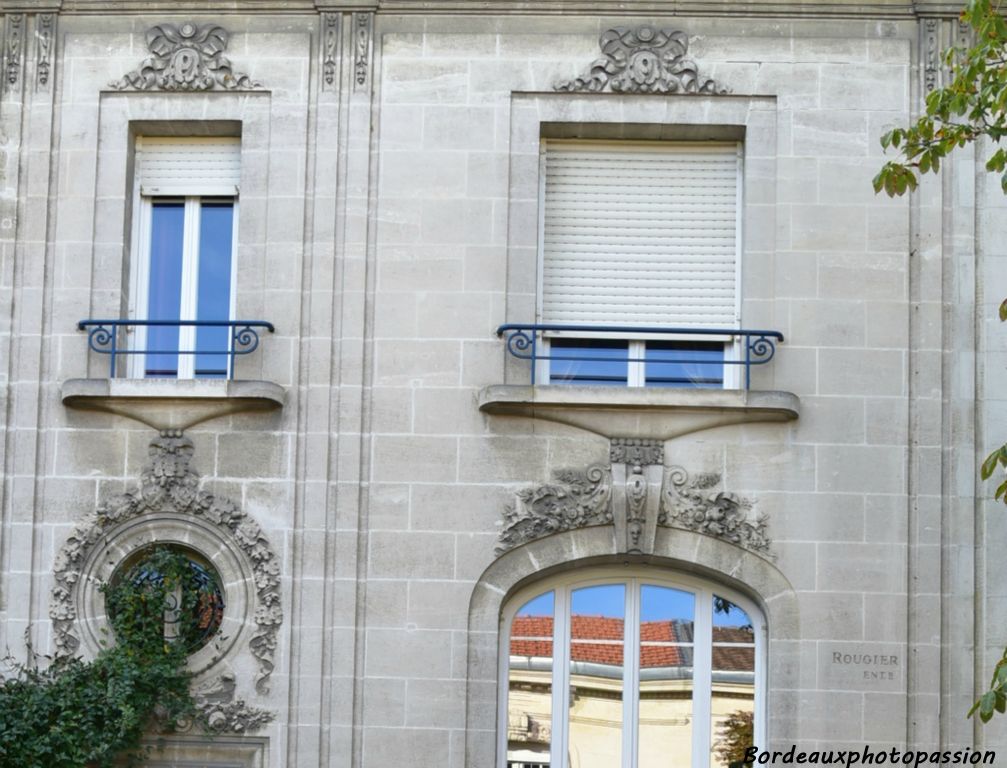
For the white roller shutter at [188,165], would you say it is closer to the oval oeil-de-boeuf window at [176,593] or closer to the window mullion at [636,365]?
the oval oeil-de-boeuf window at [176,593]

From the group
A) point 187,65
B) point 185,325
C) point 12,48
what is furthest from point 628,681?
point 12,48

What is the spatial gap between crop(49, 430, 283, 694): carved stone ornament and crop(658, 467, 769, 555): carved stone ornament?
342cm

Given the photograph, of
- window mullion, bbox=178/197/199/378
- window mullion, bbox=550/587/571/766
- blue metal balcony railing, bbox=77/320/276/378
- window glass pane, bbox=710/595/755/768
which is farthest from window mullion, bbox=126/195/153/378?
window glass pane, bbox=710/595/755/768

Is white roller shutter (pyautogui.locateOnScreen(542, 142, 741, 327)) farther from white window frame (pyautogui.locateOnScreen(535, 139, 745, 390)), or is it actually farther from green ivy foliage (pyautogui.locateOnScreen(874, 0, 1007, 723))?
green ivy foliage (pyautogui.locateOnScreen(874, 0, 1007, 723))

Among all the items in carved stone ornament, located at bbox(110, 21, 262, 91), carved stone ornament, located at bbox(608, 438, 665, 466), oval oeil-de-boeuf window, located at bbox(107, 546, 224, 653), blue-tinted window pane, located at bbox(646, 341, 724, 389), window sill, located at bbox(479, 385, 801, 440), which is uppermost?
carved stone ornament, located at bbox(110, 21, 262, 91)

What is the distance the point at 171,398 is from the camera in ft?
51.2

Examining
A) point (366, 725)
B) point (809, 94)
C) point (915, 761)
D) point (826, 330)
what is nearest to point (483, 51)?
point (809, 94)

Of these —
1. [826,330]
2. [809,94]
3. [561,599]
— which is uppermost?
[809,94]

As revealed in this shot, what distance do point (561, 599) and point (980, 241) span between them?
15.8ft

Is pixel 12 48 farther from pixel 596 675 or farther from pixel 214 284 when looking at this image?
pixel 596 675

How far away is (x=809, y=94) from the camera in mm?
16219

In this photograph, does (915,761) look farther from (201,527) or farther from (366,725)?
(201,527)

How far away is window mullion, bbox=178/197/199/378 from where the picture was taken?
16266 millimetres

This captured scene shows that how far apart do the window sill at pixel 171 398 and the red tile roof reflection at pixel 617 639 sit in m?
2.96
